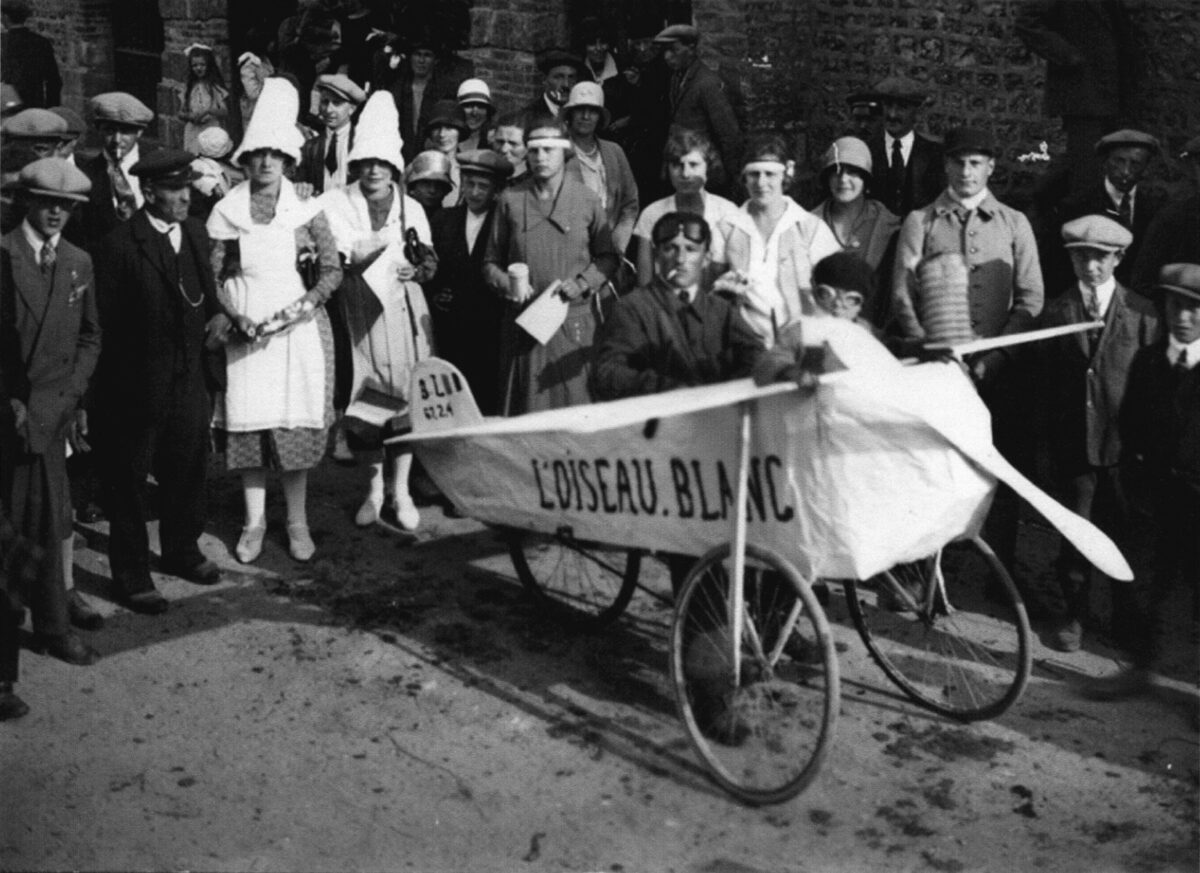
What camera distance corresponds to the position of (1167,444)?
668cm

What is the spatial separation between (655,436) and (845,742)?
4.61 ft

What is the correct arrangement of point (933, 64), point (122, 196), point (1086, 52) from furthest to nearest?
point (933, 64), point (1086, 52), point (122, 196)

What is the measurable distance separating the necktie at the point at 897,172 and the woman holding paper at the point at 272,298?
3.29 metres

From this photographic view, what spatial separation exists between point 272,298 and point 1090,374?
148 inches

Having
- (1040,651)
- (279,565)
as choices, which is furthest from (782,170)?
(279,565)

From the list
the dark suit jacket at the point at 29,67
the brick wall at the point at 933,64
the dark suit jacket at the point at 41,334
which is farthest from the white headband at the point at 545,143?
the dark suit jacket at the point at 29,67

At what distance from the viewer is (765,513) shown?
5727 millimetres

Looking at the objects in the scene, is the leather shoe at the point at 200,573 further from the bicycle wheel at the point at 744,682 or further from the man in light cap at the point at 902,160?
the man in light cap at the point at 902,160

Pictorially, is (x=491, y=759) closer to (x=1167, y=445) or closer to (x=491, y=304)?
(x=1167, y=445)

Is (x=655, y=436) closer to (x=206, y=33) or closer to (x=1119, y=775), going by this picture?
(x=1119, y=775)

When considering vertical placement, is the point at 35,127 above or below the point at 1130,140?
below

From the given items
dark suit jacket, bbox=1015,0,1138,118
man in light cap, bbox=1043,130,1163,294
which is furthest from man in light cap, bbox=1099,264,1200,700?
dark suit jacket, bbox=1015,0,1138,118

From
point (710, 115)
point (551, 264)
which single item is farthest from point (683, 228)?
point (710, 115)

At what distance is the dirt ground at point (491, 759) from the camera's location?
5.61 meters
